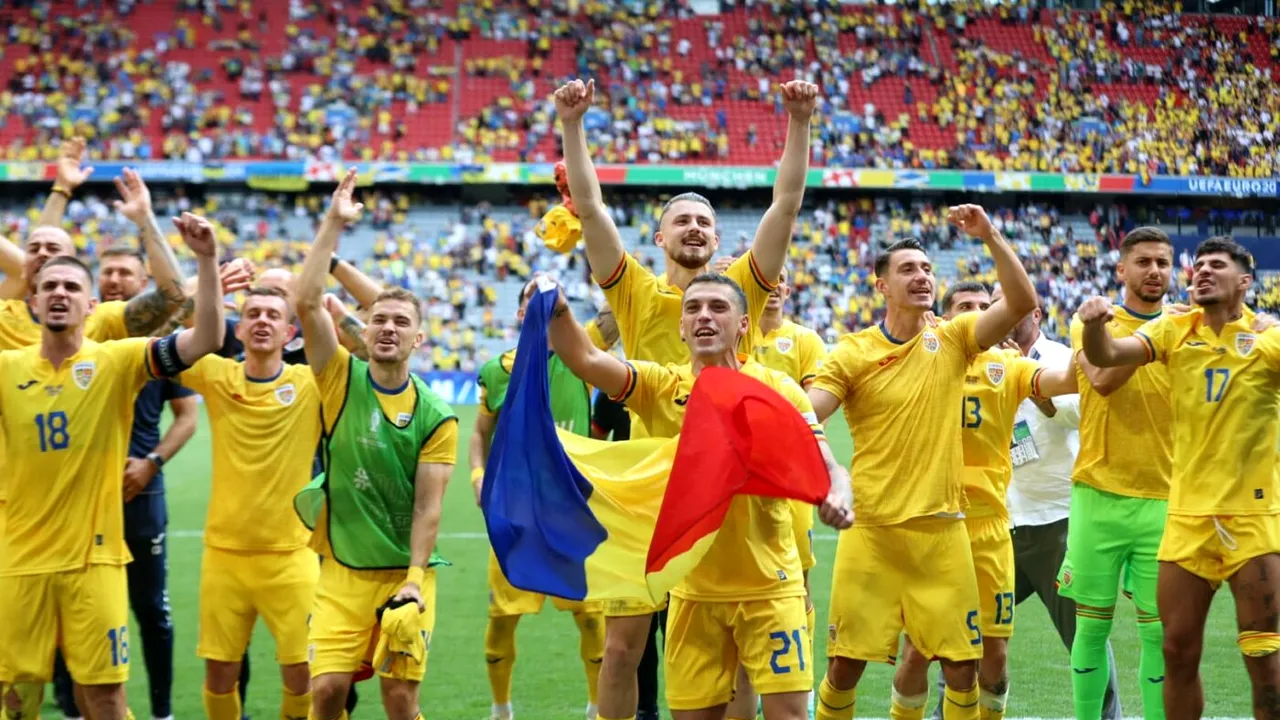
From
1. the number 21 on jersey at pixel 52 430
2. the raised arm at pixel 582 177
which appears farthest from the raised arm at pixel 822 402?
the number 21 on jersey at pixel 52 430

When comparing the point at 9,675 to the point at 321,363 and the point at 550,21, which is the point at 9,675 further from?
the point at 550,21

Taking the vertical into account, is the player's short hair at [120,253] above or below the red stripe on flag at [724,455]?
above

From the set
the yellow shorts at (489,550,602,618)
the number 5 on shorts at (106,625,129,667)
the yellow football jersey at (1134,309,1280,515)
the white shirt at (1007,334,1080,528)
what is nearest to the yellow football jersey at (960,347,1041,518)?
the yellow football jersey at (1134,309,1280,515)

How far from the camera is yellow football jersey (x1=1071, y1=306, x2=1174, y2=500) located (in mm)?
6879

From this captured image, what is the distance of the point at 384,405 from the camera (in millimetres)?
6406

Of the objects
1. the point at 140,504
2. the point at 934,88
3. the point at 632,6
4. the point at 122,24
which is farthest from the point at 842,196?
the point at 140,504

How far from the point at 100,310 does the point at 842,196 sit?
35.7 meters

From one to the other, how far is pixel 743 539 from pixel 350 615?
2.07 metres

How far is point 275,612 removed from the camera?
22.3 ft

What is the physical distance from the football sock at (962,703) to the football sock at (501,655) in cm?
294

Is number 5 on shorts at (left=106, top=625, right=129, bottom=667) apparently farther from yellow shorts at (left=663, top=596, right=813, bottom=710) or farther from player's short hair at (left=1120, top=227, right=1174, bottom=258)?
player's short hair at (left=1120, top=227, right=1174, bottom=258)

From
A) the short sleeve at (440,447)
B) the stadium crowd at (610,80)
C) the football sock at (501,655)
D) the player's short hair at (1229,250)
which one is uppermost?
the stadium crowd at (610,80)

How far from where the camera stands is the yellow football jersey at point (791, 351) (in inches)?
324

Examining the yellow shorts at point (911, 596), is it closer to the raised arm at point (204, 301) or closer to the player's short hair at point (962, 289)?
the player's short hair at point (962, 289)
